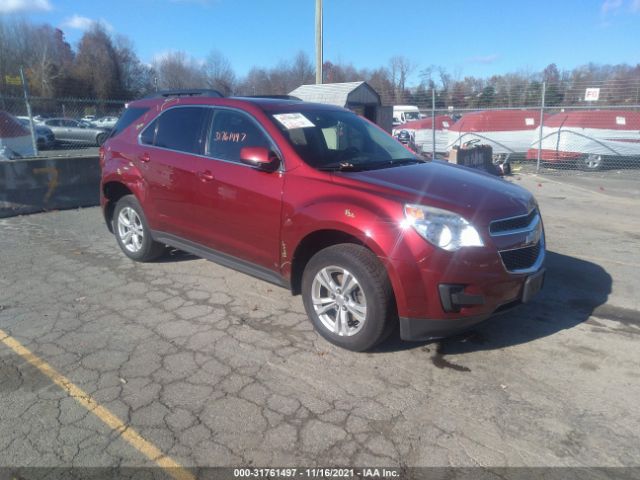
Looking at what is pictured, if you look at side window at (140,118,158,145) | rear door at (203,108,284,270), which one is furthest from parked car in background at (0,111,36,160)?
rear door at (203,108,284,270)

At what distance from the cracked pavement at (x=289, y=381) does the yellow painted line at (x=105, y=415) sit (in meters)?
0.04

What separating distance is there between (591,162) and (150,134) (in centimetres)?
1435

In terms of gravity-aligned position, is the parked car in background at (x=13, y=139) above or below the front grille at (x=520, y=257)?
above

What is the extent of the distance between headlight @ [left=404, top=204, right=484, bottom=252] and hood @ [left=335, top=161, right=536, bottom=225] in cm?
6

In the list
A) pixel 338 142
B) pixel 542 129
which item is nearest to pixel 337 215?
pixel 338 142

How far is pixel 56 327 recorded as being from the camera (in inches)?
153

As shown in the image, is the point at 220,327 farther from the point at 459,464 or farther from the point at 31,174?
the point at 31,174

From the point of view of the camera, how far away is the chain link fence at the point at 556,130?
14.5 metres

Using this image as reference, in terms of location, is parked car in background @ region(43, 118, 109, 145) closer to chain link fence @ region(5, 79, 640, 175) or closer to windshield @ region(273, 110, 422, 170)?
chain link fence @ region(5, 79, 640, 175)

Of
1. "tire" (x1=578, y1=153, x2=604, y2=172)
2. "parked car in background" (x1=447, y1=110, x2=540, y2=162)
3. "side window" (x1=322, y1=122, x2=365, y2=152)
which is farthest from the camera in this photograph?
"parked car in background" (x1=447, y1=110, x2=540, y2=162)

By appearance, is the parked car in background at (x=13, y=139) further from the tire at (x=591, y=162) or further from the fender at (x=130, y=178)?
the tire at (x=591, y=162)

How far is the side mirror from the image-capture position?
3.71m

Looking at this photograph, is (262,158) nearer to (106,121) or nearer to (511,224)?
(511,224)

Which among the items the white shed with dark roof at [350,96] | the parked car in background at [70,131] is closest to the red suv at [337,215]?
the white shed with dark roof at [350,96]
